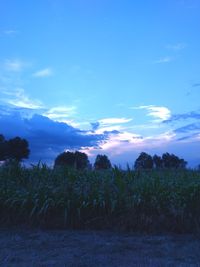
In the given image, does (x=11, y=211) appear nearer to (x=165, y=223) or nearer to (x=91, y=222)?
(x=91, y=222)

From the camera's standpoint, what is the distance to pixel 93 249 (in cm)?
550

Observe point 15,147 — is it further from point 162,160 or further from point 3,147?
point 162,160

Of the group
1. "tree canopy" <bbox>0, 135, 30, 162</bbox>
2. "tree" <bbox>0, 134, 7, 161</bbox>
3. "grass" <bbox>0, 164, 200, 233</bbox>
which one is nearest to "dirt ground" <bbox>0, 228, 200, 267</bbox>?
"grass" <bbox>0, 164, 200, 233</bbox>

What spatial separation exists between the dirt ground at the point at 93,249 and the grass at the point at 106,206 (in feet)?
0.95

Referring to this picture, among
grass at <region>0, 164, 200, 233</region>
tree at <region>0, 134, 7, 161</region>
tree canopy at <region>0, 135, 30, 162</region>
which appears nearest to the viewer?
grass at <region>0, 164, 200, 233</region>

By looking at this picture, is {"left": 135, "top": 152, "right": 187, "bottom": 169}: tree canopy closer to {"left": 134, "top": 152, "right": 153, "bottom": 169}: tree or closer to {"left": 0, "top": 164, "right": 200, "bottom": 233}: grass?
{"left": 134, "top": 152, "right": 153, "bottom": 169}: tree

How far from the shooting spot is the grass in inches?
258

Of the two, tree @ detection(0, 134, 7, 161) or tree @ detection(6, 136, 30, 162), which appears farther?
tree @ detection(6, 136, 30, 162)

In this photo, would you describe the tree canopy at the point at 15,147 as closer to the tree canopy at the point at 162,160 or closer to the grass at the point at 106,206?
the tree canopy at the point at 162,160

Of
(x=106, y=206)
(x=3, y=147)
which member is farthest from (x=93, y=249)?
(x=3, y=147)

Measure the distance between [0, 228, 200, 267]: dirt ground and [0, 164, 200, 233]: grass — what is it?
0.95 feet

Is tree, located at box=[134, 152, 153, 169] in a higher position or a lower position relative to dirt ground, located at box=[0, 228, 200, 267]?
higher

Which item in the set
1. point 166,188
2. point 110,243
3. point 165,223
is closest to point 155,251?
point 110,243

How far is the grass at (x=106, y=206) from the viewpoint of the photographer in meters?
Answer: 6.55
